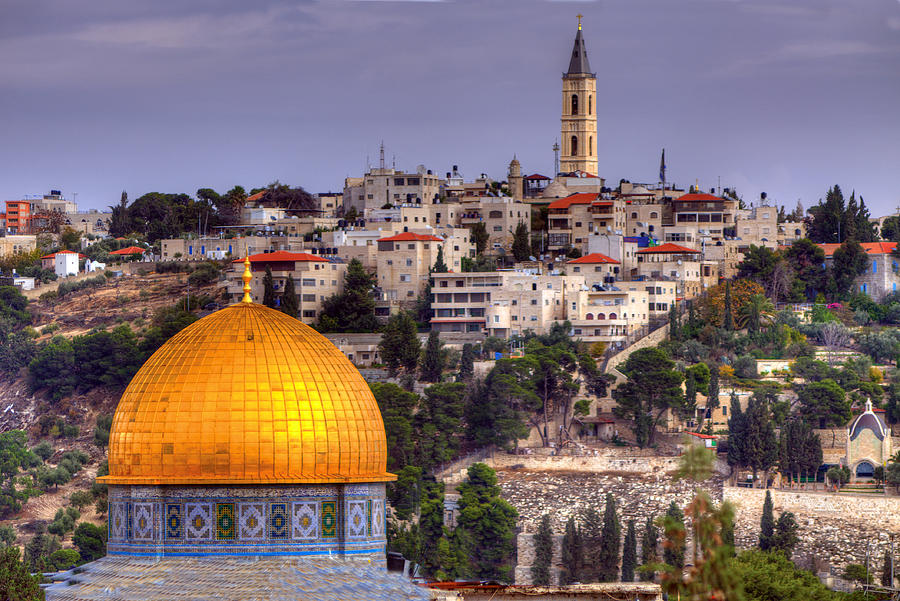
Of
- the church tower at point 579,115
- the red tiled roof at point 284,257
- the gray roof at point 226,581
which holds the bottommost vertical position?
the gray roof at point 226,581

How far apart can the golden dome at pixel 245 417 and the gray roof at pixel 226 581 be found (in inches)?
35.0

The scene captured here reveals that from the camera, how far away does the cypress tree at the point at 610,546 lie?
187 feet

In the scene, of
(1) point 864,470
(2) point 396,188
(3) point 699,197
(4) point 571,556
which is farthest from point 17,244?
(4) point 571,556

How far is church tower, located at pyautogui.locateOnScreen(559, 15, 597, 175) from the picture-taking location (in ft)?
318

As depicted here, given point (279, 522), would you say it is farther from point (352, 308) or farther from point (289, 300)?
point (352, 308)

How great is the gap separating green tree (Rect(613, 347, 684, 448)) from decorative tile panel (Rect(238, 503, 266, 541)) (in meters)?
45.3

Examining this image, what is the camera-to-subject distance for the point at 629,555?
2231 inches

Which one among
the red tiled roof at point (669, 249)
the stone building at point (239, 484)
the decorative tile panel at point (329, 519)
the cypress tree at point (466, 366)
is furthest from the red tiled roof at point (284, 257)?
the decorative tile panel at point (329, 519)

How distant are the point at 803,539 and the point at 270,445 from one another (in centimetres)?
4036

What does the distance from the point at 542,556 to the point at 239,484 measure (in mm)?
36428

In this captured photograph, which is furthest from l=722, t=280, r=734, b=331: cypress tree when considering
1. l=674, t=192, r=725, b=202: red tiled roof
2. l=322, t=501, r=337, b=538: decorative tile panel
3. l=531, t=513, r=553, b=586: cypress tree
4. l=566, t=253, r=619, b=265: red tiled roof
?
Answer: l=322, t=501, r=337, b=538: decorative tile panel

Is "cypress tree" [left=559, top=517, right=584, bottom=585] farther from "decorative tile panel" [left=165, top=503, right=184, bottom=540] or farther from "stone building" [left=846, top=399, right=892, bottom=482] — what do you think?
"decorative tile panel" [left=165, top=503, right=184, bottom=540]

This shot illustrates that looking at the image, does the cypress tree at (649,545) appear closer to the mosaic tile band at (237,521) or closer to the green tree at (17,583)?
the green tree at (17,583)

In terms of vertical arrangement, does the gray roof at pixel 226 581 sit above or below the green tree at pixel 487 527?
above
